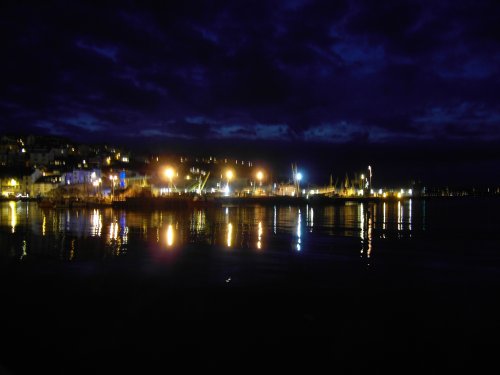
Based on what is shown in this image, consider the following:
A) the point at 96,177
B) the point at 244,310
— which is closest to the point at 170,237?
the point at 244,310

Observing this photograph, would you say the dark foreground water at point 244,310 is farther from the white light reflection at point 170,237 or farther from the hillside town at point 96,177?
the hillside town at point 96,177

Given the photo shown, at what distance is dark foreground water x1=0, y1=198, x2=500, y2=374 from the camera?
7.15m

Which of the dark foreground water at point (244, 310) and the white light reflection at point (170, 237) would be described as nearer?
the dark foreground water at point (244, 310)

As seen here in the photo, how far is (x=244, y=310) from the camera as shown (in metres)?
9.48

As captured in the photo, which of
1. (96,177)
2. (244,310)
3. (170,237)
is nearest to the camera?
(244,310)

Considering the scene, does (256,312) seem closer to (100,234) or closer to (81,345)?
(81,345)

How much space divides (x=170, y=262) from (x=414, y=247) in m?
10.9

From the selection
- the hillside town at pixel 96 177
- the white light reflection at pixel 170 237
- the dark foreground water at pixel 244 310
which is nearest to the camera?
the dark foreground water at pixel 244 310

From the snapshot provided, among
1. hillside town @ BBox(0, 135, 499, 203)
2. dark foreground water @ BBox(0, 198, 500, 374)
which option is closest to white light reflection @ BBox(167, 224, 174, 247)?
dark foreground water @ BBox(0, 198, 500, 374)

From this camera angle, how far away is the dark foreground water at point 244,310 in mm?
7148

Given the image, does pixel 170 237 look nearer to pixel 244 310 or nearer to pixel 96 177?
pixel 244 310

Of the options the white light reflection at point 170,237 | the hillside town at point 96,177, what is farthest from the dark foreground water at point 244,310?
the hillside town at point 96,177

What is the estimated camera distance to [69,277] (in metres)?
12.6

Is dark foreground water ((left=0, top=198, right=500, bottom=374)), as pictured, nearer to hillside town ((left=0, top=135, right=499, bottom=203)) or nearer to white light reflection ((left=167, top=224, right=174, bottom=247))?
white light reflection ((left=167, top=224, right=174, bottom=247))
